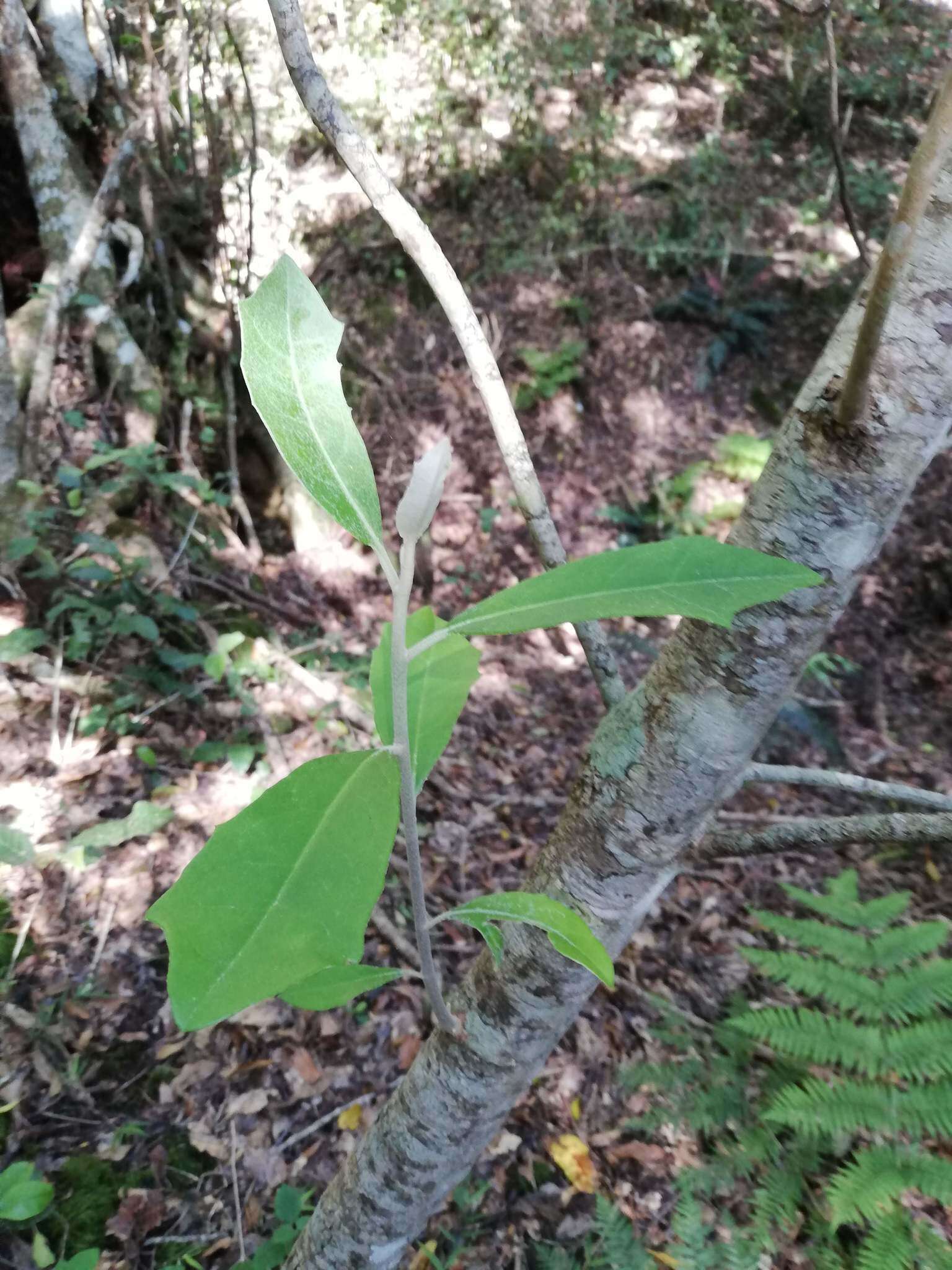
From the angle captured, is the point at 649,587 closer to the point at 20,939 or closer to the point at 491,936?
the point at 491,936

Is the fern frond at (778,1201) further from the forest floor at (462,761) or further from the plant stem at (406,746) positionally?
the plant stem at (406,746)

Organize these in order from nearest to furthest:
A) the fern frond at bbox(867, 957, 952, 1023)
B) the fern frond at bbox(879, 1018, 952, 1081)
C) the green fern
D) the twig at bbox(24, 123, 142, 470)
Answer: the green fern → the fern frond at bbox(879, 1018, 952, 1081) → the fern frond at bbox(867, 957, 952, 1023) → the twig at bbox(24, 123, 142, 470)

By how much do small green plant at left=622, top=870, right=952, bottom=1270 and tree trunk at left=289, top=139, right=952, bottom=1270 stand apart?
1119 mm

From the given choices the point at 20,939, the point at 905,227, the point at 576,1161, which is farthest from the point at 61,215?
the point at 576,1161

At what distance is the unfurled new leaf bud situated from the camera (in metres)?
0.63

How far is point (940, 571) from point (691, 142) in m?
5.33

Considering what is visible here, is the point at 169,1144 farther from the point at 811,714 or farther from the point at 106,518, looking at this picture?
the point at 811,714

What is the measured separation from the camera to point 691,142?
778 centimetres

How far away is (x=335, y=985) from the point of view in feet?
3.45

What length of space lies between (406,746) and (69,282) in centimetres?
443

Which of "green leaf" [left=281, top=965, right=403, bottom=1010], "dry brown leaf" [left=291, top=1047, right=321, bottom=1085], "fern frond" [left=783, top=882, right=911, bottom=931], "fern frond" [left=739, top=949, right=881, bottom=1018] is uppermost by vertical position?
"green leaf" [left=281, top=965, right=403, bottom=1010]

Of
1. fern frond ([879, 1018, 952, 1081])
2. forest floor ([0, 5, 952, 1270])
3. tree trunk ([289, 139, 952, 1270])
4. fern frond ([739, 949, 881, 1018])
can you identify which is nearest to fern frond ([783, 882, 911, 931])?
fern frond ([739, 949, 881, 1018])

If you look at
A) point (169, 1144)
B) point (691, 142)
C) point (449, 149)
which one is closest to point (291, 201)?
point (449, 149)

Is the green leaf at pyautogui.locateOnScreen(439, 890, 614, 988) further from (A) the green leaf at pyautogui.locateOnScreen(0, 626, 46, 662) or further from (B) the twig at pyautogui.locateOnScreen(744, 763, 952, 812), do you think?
(A) the green leaf at pyautogui.locateOnScreen(0, 626, 46, 662)
